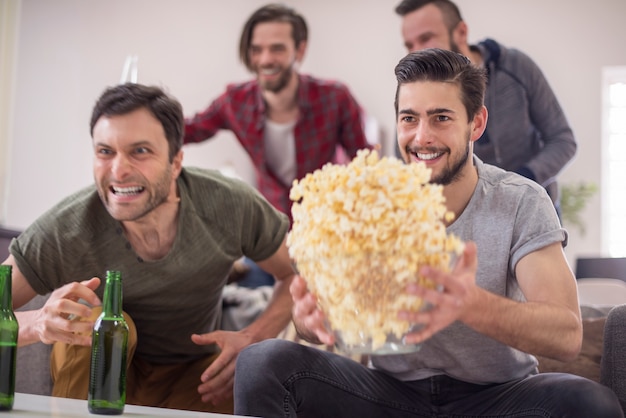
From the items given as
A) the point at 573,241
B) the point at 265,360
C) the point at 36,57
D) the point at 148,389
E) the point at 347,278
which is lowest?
the point at 573,241

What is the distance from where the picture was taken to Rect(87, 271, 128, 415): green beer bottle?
1532 millimetres

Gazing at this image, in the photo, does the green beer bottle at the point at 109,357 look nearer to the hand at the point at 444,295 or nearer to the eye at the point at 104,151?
the hand at the point at 444,295

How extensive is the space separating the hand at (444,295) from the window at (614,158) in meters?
5.97

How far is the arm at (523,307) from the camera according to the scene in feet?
4.16

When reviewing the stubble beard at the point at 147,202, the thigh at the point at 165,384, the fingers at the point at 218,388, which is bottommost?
the thigh at the point at 165,384

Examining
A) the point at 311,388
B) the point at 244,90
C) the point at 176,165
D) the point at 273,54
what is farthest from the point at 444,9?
the point at 311,388

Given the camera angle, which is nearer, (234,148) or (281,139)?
(281,139)

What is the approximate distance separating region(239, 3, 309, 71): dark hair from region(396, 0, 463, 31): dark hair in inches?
27.8

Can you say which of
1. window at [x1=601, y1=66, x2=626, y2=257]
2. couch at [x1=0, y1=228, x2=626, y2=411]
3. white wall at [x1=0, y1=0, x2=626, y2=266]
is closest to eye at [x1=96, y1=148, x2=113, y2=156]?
couch at [x1=0, y1=228, x2=626, y2=411]

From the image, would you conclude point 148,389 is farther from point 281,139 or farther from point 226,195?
point 281,139

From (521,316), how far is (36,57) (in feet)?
19.2

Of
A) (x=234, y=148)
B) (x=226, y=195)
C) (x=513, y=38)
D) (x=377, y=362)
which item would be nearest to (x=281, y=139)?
(x=226, y=195)

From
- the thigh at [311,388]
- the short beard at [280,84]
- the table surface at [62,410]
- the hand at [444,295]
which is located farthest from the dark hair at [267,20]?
the hand at [444,295]

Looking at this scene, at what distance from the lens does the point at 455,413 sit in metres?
1.73
